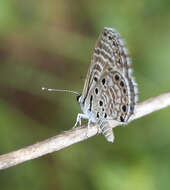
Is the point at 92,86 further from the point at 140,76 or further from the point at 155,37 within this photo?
the point at 155,37

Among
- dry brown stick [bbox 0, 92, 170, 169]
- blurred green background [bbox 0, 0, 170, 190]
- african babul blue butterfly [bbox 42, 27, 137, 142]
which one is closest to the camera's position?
dry brown stick [bbox 0, 92, 170, 169]

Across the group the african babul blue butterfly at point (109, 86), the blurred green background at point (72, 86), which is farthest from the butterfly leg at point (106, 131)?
the blurred green background at point (72, 86)

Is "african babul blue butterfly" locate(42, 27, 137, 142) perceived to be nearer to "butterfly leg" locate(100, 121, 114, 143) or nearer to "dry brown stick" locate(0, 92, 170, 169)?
"butterfly leg" locate(100, 121, 114, 143)

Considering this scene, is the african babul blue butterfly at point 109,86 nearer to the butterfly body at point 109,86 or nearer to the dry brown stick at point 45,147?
the butterfly body at point 109,86

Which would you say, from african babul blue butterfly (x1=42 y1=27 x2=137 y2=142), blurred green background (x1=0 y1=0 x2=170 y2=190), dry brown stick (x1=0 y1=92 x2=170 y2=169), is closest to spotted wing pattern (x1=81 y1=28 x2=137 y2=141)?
african babul blue butterfly (x1=42 y1=27 x2=137 y2=142)

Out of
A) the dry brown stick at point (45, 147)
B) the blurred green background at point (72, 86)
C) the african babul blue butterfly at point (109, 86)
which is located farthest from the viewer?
the blurred green background at point (72, 86)

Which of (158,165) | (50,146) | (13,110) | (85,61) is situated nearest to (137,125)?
(158,165)
